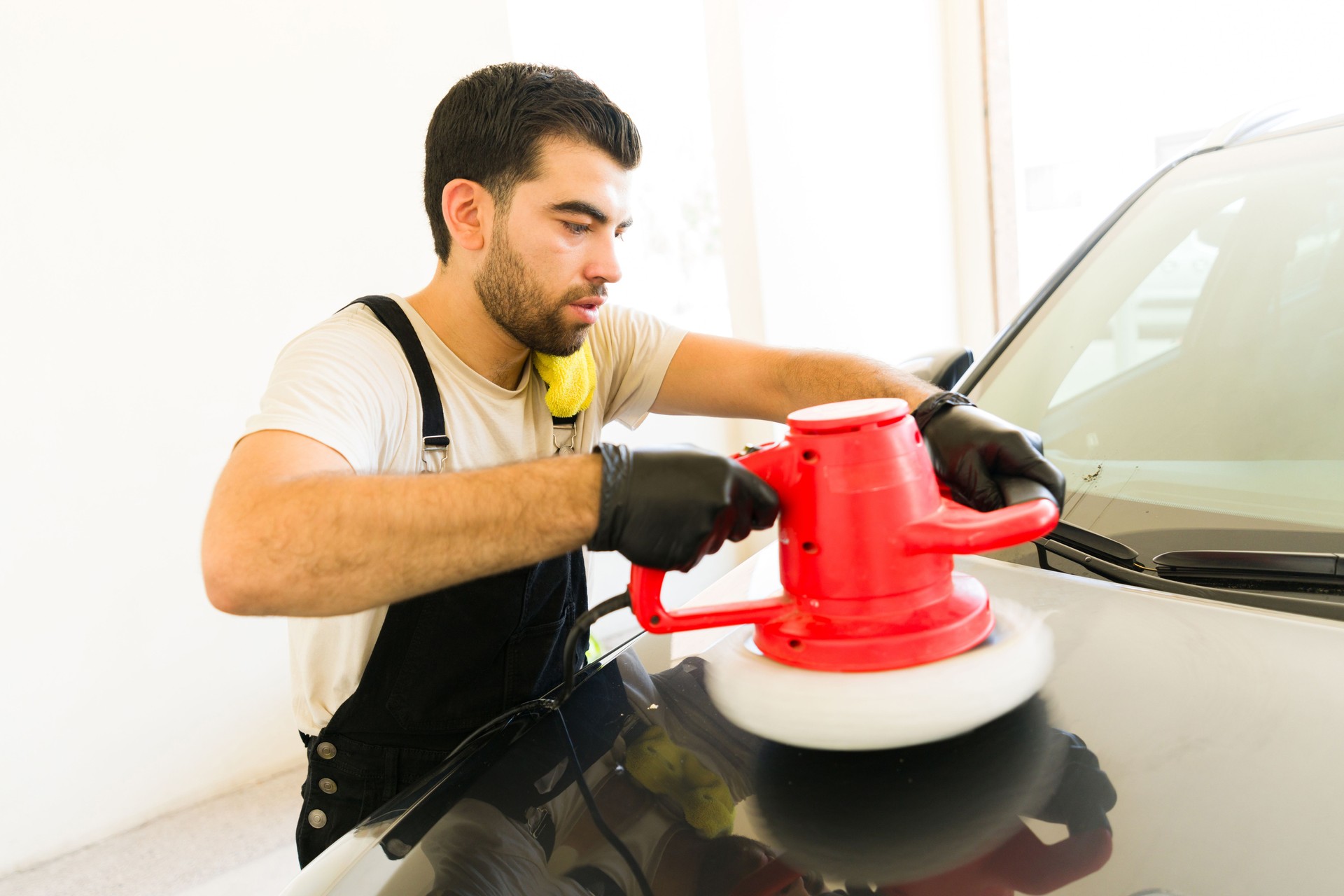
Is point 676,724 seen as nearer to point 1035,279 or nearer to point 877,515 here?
point 877,515

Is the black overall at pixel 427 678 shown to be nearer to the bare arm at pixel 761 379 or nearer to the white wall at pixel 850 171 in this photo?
the bare arm at pixel 761 379

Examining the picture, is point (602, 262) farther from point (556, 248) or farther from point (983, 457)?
point (983, 457)

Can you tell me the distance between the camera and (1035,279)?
450 cm

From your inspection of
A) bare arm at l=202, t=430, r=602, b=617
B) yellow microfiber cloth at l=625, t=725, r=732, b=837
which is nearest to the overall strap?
bare arm at l=202, t=430, r=602, b=617

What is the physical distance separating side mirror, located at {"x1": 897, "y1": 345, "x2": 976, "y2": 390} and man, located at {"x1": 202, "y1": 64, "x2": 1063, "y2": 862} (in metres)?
0.09

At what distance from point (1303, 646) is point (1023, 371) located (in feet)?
2.30

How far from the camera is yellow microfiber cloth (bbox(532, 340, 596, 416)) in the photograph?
5.65 feet

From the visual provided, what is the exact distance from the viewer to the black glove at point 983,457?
3.90 feet

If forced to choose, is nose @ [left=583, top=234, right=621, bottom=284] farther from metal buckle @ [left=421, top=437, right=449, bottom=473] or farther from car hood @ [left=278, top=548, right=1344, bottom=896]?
car hood @ [left=278, top=548, right=1344, bottom=896]

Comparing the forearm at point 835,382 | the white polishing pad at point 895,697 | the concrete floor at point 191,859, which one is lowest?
the concrete floor at point 191,859

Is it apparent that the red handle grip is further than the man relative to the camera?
No

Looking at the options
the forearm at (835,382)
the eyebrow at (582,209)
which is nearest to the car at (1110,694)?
the forearm at (835,382)

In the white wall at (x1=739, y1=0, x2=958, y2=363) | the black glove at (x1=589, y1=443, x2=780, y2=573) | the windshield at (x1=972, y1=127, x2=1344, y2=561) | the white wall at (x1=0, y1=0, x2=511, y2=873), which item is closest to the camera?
the black glove at (x1=589, y1=443, x2=780, y2=573)

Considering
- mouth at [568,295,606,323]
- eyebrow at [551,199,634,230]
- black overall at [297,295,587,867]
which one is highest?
eyebrow at [551,199,634,230]
